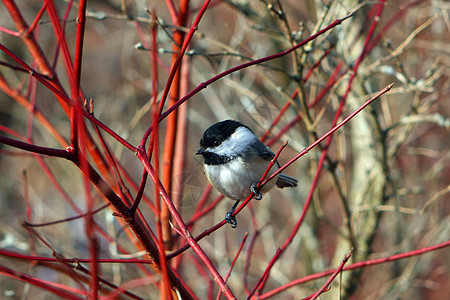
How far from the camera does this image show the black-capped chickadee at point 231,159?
2.28 m

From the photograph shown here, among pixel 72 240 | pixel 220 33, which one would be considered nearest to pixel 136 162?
pixel 220 33

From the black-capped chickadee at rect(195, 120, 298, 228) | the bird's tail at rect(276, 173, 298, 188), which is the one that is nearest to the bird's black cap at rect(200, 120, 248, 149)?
the black-capped chickadee at rect(195, 120, 298, 228)

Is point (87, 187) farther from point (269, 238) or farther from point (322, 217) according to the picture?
point (269, 238)

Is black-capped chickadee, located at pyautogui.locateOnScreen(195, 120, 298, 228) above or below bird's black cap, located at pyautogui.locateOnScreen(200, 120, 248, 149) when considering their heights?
below

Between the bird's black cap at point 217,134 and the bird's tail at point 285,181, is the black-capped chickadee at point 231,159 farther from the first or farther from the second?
the bird's tail at point 285,181

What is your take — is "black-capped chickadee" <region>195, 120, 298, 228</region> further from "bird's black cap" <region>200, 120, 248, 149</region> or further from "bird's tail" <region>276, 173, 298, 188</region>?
"bird's tail" <region>276, 173, 298, 188</region>

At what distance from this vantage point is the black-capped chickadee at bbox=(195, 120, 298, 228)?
228cm

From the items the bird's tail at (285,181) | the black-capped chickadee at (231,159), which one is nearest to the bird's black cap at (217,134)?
the black-capped chickadee at (231,159)

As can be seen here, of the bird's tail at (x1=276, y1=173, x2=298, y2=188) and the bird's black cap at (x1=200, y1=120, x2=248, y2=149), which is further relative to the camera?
the bird's tail at (x1=276, y1=173, x2=298, y2=188)

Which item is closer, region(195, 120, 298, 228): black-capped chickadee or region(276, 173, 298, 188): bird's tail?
region(195, 120, 298, 228): black-capped chickadee

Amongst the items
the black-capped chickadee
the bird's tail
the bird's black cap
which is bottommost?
the bird's tail

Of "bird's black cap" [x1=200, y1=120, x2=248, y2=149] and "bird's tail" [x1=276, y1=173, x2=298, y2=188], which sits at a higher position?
"bird's black cap" [x1=200, y1=120, x2=248, y2=149]

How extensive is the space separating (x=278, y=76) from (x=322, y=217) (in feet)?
5.85

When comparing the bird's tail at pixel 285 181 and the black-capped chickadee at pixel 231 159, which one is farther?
the bird's tail at pixel 285 181
